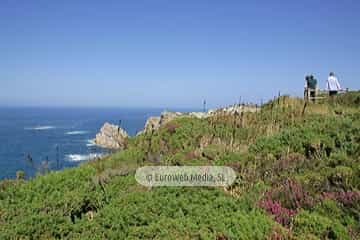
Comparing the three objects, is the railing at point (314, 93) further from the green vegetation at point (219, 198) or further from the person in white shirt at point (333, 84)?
the green vegetation at point (219, 198)

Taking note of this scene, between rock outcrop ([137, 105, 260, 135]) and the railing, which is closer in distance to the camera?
rock outcrop ([137, 105, 260, 135])

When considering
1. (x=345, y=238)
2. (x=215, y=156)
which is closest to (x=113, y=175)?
(x=215, y=156)

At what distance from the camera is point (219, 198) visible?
21.0ft

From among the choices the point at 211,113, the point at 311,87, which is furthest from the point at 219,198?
the point at 311,87

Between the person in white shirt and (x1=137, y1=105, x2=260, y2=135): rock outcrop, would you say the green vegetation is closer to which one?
(x1=137, y1=105, x2=260, y2=135): rock outcrop

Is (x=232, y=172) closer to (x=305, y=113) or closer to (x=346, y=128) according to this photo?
(x=346, y=128)

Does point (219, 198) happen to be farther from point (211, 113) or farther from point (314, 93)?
point (314, 93)

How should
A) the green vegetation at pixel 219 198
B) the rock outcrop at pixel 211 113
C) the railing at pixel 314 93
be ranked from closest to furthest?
the green vegetation at pixel 219 198 < the rock outcrop at pixel 211 113 < the railing at pixel 314 93

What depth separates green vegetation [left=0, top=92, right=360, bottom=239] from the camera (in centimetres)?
542

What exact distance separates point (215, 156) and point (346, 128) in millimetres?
4121

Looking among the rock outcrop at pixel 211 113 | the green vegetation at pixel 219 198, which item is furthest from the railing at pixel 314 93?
the green vegetation at pixel 219 198

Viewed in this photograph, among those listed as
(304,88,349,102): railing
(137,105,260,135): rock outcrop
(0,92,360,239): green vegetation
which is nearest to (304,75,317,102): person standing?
(304,88,349,102): railing

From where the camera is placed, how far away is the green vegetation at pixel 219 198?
542 cm

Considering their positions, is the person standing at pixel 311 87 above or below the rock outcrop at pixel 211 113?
above
